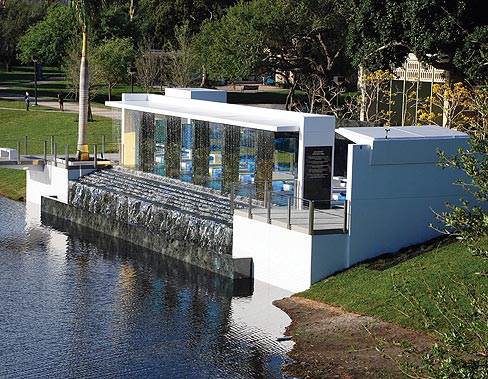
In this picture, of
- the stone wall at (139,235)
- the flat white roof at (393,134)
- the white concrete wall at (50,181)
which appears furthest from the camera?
the white concrete wall at (50,181)

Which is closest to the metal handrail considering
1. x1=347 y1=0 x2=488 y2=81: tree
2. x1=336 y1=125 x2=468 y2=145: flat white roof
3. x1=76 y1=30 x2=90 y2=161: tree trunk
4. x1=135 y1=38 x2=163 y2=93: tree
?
x1=336 y1=125 x2=468 y2=145: flat white roof

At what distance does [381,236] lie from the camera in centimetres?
3006

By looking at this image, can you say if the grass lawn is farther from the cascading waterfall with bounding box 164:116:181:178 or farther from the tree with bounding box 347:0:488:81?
the tree with bounding box 347:0:488:81

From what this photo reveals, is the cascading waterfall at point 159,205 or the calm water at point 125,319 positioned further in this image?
the cascading waterfall at point 159,205

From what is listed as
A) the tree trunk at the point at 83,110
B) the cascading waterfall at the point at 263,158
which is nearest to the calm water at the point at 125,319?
the cascading waterfall at the point at 263,158

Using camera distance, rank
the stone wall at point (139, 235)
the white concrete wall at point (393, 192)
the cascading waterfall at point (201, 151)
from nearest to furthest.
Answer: the white concrete wall at point (393, 192) < the stone wall at point (139, 235) < the cascading waterfall at point (201, 151)

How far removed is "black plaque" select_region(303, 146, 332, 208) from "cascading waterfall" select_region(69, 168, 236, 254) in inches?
97.5

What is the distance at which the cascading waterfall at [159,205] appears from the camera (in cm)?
3328

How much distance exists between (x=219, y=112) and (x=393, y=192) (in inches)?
373

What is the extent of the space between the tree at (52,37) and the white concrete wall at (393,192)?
56.1 meters

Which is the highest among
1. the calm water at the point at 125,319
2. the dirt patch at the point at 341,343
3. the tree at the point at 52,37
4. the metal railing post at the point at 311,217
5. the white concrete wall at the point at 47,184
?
the tree at the point at 52,37

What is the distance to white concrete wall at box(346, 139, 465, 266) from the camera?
2950 centimetres

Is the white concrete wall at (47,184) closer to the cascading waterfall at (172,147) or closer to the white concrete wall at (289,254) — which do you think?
the cascading waterfall at (172,147)

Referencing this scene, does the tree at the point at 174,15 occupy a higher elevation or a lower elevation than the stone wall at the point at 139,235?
higher
